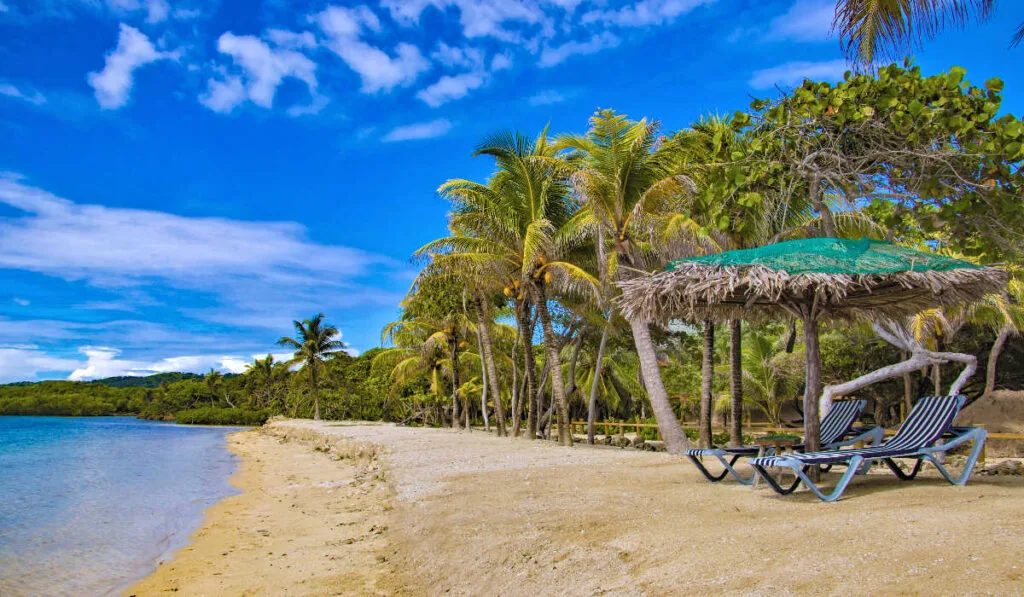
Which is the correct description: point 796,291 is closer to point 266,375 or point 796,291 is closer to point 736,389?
point 736,389

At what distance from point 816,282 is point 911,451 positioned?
180cm

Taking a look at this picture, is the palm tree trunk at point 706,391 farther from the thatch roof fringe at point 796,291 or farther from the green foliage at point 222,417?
the green foliage at point 222,417

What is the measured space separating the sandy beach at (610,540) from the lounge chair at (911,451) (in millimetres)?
231

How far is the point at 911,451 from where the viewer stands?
6152 mm

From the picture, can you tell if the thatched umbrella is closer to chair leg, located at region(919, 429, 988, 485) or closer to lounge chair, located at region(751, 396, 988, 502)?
lounge chair, located at region(751, 396, 988, 502)

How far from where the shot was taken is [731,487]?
7207mm

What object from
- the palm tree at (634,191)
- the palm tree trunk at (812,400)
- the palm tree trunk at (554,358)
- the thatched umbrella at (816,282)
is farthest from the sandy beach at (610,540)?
the palm tree trunk at (554,358)

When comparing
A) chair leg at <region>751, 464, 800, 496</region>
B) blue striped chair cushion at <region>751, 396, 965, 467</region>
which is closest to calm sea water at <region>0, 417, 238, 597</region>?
chair leg at <region>751, 464, 800, 496</region>

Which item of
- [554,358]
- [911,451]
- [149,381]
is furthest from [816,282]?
[149,381]

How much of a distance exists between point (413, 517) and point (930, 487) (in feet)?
17.1

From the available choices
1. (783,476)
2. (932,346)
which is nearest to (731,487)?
(783,476)

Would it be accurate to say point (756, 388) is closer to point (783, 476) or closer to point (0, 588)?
point (783, 476)

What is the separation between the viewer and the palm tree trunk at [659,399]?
41.2 ft

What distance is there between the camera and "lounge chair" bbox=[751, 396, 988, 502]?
19.1 feet
